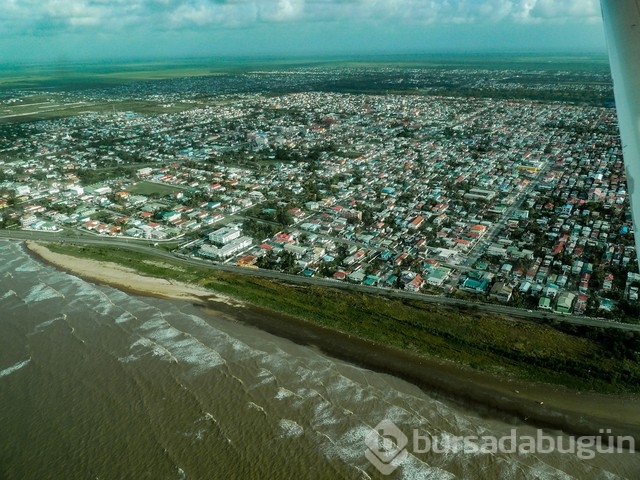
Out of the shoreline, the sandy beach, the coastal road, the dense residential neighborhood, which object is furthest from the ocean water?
the dense residential neighborhood

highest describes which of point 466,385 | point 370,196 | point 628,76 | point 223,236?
point 628,76

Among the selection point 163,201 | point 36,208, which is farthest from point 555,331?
point 36,208

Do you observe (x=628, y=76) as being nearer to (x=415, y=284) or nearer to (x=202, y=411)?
(x=202, y=411)

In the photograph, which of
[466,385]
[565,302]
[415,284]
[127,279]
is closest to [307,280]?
[415,284]

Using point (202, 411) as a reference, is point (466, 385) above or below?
below

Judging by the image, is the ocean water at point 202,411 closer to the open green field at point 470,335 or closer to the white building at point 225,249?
the open green field at point 470,335

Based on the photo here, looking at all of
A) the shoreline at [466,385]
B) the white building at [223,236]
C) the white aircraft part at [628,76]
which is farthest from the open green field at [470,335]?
the white aircraft part at [628,76]

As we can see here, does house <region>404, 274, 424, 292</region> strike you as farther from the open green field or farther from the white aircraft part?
the white aircraft part
